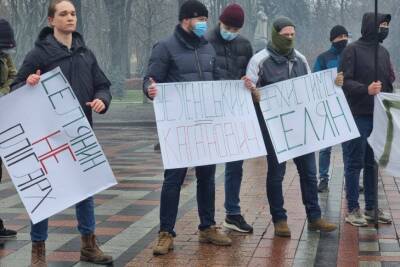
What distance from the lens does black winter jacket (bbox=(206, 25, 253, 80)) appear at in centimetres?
590

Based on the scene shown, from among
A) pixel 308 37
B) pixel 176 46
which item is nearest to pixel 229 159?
pixel 176 46

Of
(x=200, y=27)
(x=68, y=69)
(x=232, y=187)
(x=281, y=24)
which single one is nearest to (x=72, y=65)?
(x=68, y=69)

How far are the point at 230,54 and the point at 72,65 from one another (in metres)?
1.43

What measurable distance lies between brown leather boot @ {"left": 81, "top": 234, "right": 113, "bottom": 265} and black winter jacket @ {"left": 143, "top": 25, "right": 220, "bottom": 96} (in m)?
1.15

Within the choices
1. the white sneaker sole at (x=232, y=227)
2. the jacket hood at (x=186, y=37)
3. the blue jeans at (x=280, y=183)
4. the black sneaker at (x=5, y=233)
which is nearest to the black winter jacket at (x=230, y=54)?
the jacket hood at (x=186, y=37)

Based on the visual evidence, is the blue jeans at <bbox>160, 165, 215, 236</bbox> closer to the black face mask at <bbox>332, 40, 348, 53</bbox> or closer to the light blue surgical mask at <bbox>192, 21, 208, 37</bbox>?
the light blue surgical mask at <bbox>192, 21, 208, 37</bbox>

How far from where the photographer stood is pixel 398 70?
53344 millimetres

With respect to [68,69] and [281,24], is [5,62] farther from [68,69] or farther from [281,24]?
[281,24]

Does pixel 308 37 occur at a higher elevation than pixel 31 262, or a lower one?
lower

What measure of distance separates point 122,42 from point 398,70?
23925 millimetres

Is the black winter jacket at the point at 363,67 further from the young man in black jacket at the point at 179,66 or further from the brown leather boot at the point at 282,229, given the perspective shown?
the young man in black jacket at the point at 179,66

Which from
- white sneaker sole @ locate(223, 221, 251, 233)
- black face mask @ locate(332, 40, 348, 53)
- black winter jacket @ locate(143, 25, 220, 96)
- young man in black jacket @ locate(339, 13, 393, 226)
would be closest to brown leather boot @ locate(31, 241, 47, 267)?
black winter jacket @ locate(143, 25, 220, 96)

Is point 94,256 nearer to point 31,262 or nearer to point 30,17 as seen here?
point 31,262

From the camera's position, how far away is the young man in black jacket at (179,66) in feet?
17.9
